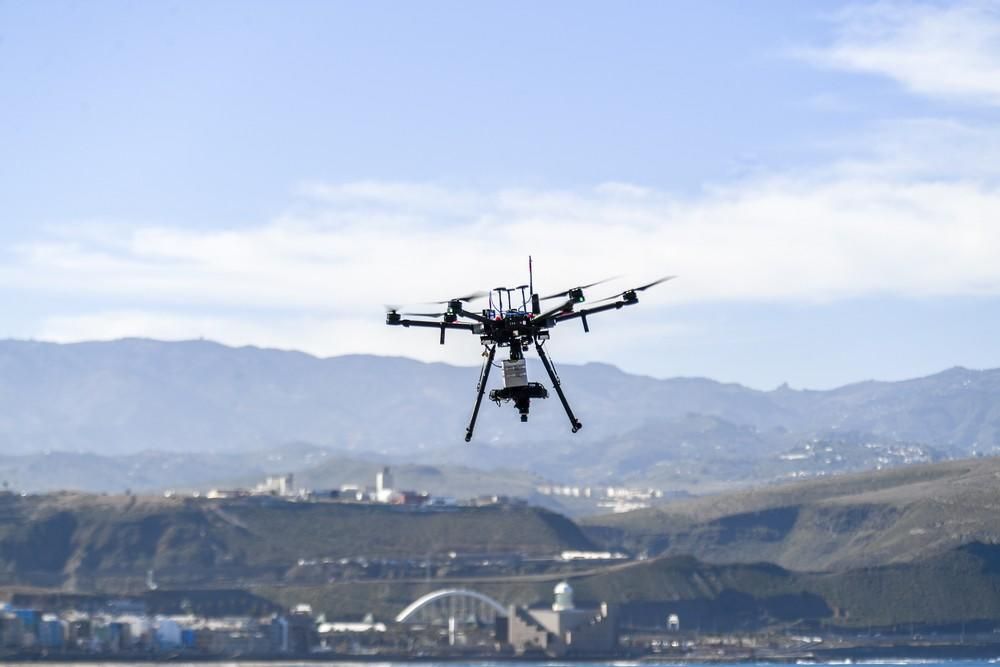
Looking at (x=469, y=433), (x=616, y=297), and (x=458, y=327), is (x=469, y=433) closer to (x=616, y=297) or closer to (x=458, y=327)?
(x=458, y=327)

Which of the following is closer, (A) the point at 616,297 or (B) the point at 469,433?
(A) the point at 616,297

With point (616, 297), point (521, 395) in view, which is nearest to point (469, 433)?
point (521, 395)

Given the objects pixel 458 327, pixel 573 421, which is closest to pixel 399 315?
pixel 458 327

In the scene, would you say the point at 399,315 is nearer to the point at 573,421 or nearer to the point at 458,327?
the point at 458,327

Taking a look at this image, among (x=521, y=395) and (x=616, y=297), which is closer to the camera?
(x=616, y=297)

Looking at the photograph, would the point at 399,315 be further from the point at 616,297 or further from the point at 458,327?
the point at 616,297
